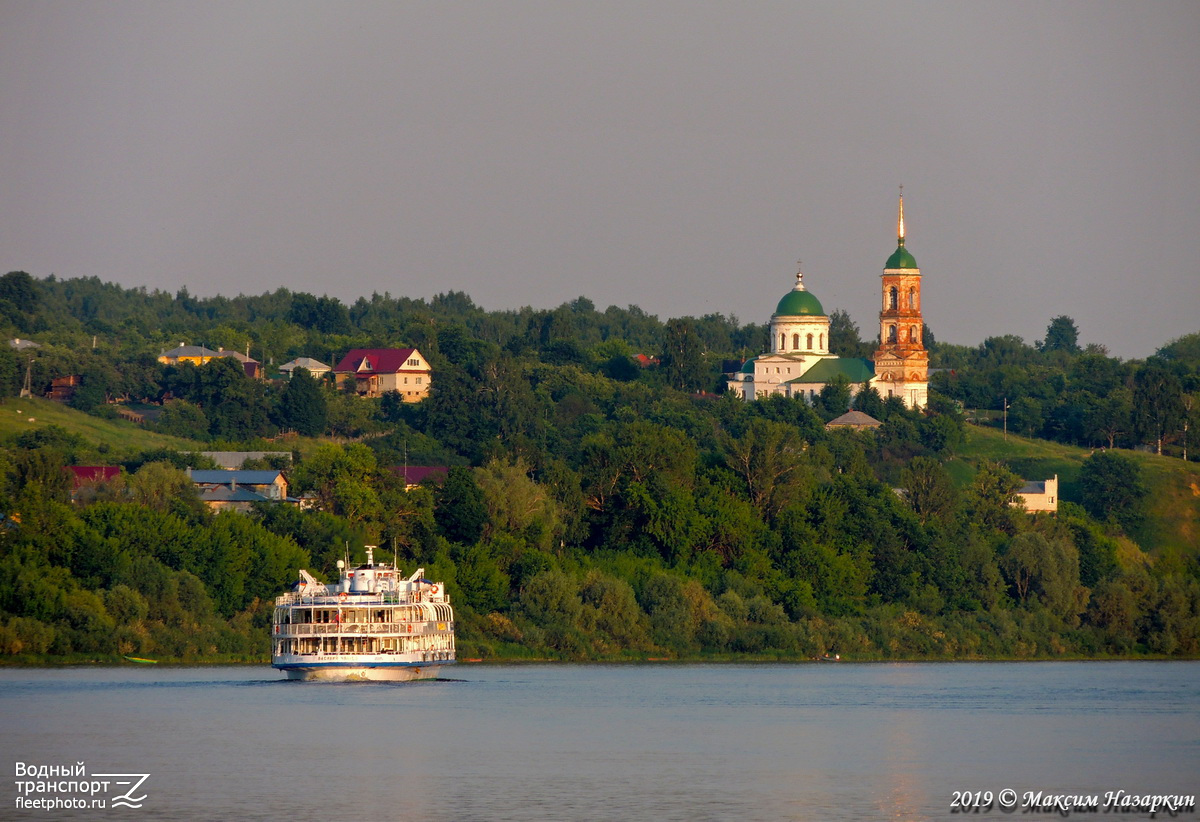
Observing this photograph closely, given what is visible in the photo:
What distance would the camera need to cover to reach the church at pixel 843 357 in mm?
177250

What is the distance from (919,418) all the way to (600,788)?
122m

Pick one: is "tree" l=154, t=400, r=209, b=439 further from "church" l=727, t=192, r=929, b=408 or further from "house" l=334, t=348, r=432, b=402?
"church" l=727, t=192, r=929, b=408

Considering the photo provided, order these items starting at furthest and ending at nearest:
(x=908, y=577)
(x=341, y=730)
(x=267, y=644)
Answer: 1. (x=908, y=577)
2. (x=267, y=644)
3. (x=341, y=730)

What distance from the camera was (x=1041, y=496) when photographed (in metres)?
140

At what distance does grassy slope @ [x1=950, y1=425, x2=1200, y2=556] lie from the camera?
137500 mm

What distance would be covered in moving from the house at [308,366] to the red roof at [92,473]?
63.1 metres

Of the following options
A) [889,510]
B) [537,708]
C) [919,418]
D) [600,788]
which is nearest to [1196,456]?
[919,418]

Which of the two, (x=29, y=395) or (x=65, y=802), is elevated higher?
(x=29, y=395)

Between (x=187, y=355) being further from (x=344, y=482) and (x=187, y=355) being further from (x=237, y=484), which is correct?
(x=344, y=482)

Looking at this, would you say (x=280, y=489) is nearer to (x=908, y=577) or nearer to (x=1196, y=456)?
(x=908, y=577)

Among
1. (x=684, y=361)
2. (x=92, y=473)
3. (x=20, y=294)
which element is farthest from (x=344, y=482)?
(x=20, y=294)

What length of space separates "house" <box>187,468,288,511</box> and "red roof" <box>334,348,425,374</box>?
56230mm

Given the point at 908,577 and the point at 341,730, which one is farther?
the point at 908,577

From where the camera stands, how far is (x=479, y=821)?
129 feet
